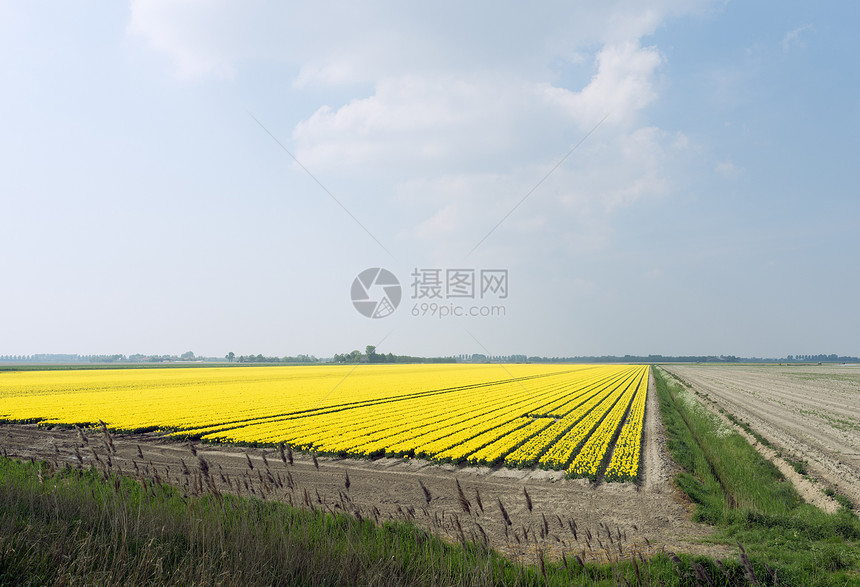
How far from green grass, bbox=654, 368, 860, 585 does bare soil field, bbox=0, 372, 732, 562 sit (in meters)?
0.52

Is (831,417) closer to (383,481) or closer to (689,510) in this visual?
(689,510)

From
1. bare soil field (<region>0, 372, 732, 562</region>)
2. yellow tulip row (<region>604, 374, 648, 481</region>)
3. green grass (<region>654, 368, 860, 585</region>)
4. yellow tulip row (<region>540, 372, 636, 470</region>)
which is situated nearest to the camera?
green grass (<region>654, 368, 860, 585</region>)

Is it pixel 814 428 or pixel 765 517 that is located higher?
pixel 765 517

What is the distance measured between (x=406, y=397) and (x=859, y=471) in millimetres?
24460

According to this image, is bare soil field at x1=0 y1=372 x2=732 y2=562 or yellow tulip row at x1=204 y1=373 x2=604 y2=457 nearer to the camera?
bare soil field at x1=0 y1=372 x2=732 y2=562

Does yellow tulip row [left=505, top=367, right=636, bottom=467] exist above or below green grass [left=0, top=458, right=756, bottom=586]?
below

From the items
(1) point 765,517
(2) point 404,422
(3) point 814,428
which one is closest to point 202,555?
(1) point 765,517

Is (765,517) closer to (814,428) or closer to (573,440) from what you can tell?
(573,440)

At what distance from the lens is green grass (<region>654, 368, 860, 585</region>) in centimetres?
654

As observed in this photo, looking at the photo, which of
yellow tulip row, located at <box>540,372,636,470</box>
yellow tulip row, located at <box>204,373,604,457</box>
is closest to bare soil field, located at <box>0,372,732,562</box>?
yellow tulip row, located at <box>540,372,636,470</box>

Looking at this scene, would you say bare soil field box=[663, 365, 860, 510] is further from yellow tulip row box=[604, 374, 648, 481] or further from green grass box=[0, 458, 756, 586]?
green grass box=[0, 458, 756, 586]

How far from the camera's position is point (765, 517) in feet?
28.4

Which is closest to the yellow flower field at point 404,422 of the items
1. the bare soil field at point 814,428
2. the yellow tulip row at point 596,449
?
the yellow tulip row at point 596,449

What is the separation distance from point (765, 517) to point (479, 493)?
5.42 m
